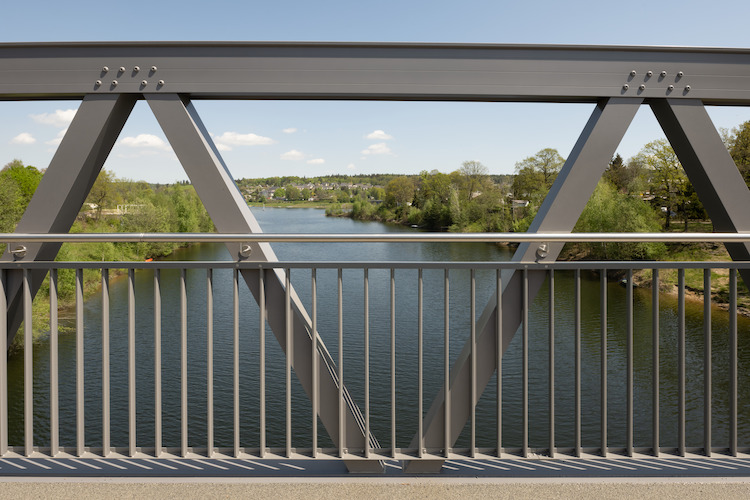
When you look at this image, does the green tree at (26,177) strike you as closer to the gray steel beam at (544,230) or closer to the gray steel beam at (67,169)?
the gray steel beam at (67,169)

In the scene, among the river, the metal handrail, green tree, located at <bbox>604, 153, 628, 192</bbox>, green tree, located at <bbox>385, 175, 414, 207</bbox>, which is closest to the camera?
the metal handrail

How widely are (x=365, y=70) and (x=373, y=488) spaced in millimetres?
1506

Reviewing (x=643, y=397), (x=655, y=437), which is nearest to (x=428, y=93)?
(x=655, y=437)

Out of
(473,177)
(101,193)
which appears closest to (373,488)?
(101,193)

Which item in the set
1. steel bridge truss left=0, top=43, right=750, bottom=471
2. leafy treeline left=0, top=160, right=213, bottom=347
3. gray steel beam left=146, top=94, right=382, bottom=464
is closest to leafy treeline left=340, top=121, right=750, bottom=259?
leafy treeline left=0, top=160, right=213, bottom=347

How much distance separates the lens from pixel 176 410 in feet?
52.1

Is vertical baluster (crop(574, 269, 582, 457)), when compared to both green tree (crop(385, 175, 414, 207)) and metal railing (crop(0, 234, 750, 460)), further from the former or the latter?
green tree (crop(385, 175, 414, 207))

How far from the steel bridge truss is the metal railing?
0.06m

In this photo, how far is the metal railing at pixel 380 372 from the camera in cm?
203

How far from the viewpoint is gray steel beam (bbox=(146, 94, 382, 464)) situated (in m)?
2.06

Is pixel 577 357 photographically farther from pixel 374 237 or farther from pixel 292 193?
pixel 292 193

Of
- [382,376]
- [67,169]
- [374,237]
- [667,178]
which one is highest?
[667,178]

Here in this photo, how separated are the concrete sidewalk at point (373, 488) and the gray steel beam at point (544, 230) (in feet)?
0.58

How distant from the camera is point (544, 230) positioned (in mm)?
2086
